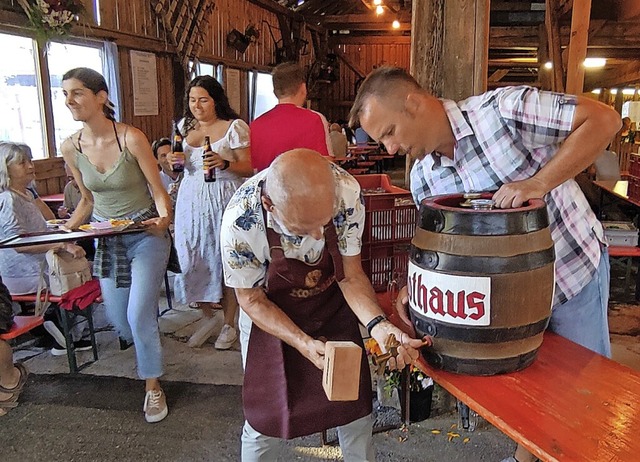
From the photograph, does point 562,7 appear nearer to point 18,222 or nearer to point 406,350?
point 18,222

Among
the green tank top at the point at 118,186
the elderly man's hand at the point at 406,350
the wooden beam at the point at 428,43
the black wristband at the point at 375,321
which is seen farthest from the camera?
the green tank top at the point at 118,186

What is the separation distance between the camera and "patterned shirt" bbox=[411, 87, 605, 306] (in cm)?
159

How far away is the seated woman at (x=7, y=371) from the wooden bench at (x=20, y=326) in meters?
0.03

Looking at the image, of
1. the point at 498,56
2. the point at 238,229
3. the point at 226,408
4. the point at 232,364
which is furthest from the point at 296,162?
the point at 498,56

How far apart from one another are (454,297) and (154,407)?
218 cm

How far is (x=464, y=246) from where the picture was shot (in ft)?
4.55

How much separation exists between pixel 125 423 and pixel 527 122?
2511mm

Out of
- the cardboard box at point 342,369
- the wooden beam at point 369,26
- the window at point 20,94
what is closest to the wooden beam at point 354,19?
the wooden beam at point 369,26

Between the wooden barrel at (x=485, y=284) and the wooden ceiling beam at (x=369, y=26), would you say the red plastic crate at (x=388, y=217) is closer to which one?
the wooden barrel at (x=485, y=284)

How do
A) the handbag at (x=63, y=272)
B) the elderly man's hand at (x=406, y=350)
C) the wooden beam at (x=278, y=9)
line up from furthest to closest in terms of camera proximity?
1. the wooden beam at (x=278, y=9)
2. the handbag at (x=63, y=272)
3. the elderly man's hand at (x=406, y=350)

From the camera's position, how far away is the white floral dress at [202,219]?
12.2 feet

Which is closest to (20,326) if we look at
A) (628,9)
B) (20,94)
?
(20,94)

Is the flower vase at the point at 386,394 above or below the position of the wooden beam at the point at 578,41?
below

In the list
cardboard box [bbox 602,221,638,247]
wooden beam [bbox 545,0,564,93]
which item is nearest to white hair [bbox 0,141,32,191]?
cardboard box [bbox 602,221,638,247]
